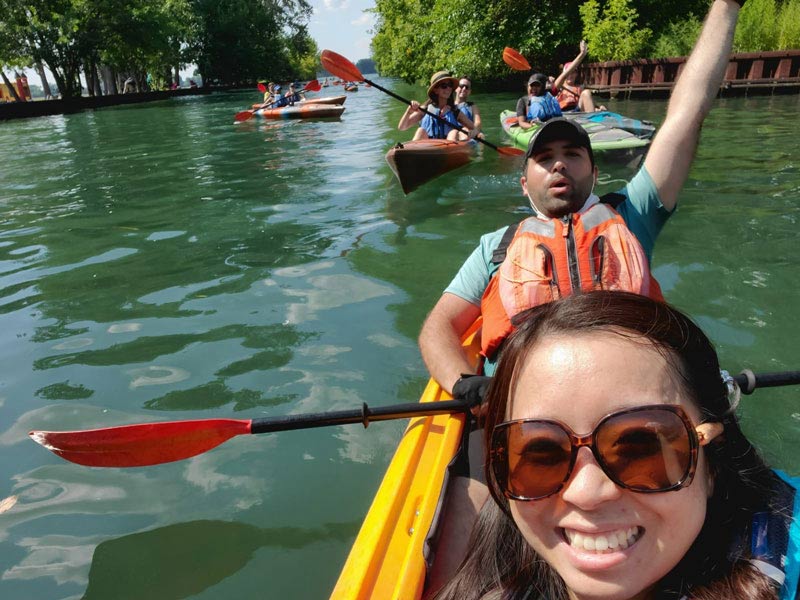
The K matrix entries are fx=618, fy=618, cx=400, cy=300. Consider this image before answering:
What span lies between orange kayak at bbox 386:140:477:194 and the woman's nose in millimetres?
6476

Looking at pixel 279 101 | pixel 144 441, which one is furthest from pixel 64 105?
pixel 144 441

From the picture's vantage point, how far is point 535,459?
102 centimetres

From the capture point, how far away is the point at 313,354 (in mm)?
3863

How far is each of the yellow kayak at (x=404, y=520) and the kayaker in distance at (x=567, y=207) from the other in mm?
125

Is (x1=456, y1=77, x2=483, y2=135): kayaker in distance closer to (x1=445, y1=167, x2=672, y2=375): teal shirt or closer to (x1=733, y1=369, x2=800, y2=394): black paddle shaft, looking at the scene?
(x1=445, y1=167, x2=672, y2=375): teal shirt

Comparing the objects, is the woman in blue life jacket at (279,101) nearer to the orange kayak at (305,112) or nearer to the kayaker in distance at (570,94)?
the orange kayak at (305,112)

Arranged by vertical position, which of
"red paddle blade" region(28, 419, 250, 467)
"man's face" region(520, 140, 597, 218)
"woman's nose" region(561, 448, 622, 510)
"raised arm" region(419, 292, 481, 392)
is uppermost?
"man's face" region(520, 140, 597, 218)

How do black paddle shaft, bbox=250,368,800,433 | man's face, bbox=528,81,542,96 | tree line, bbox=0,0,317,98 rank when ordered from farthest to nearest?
tree line, bbox=0,0,317,98, man's face, bbox=528,81,542,96, black paddle shaft, bbox=250,368,800,433

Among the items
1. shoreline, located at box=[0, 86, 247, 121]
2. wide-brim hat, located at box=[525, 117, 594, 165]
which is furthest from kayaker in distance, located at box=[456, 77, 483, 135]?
shoreline, located at box=[0, 86, 247, 121]

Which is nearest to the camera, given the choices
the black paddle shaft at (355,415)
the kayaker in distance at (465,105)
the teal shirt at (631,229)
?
the black paddle shaft at (355,415)

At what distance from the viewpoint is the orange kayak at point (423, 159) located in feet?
23.8

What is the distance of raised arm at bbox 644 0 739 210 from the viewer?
236 centimetres

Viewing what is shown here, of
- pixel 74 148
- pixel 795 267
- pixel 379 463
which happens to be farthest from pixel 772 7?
pixel 379 463

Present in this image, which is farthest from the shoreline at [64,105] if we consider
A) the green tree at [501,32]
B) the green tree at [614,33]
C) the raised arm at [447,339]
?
the raised arm at [447,339]
